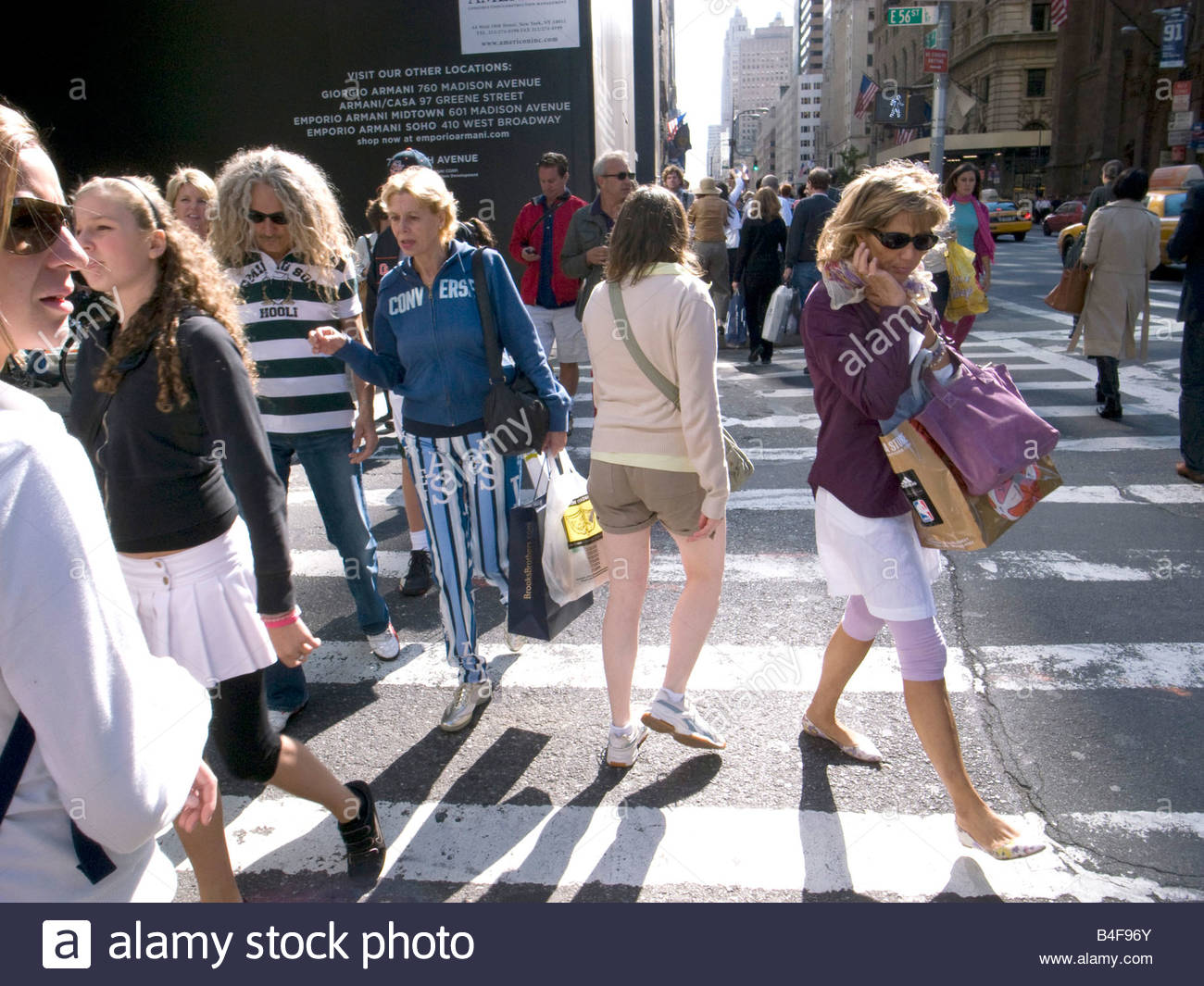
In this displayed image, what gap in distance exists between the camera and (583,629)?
190 inches

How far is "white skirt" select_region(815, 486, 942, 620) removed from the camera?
285cm

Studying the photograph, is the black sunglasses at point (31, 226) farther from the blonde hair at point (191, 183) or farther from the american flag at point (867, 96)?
the american flag at point (867, 96)

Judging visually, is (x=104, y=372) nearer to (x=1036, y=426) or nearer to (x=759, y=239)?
(x=1036, y=426)

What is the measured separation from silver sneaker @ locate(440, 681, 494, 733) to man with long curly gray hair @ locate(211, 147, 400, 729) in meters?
0.68

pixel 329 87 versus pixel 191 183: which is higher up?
pixel 329 87

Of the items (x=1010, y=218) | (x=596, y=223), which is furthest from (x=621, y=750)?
(x=1010, y=218)

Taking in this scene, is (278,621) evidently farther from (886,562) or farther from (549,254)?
(549,254)

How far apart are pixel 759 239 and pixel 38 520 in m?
11.5

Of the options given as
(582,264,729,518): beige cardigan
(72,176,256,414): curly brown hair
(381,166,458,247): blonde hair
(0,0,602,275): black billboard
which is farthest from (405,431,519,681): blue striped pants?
(0,0,602,275): black billboard

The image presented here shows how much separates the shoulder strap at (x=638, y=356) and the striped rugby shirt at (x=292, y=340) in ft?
4.94

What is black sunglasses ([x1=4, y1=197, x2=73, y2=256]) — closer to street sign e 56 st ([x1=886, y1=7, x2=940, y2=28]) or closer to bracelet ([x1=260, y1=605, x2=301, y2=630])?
bracelet ([x1=260, y1=605, x2=301, y2=630])

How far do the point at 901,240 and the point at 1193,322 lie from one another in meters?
4.80

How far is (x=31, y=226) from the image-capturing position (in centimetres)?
128

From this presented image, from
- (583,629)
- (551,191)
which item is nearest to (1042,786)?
(583,629)
